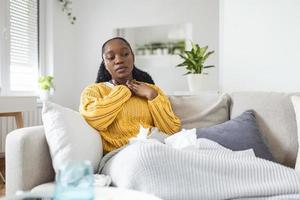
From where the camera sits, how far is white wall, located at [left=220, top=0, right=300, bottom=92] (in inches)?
84.0

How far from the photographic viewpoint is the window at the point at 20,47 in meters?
3.38

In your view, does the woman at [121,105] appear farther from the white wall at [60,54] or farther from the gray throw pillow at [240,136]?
the white wall at [60,54]

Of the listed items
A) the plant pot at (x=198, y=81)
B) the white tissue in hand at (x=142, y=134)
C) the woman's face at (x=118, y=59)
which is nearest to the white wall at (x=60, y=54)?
the plant pot at (x=198, y=81)

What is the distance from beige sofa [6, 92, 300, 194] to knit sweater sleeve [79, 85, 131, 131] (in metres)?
0.27

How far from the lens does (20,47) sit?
11.9ft

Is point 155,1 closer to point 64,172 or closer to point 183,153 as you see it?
point 183,153

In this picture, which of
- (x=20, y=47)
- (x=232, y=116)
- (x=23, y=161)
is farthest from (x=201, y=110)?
(x=20, y=47)

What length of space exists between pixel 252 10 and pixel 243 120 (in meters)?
0.98

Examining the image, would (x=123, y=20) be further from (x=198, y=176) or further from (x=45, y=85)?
(x=198, y=176)

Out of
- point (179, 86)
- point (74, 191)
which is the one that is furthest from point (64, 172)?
point (179, 86)

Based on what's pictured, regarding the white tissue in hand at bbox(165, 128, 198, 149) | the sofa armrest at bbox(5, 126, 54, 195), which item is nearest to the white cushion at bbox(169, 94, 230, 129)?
the white tissue in hand at bbox(165, 128, 198, 149)

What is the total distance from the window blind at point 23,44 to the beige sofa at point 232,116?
7.87 feet

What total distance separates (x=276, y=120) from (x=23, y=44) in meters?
2.96

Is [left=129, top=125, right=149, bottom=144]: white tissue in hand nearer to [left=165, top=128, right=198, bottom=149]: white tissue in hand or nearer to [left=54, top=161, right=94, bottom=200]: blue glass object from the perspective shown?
[left=165, top=128, right=198, bottom=149]: white tissue in hand
